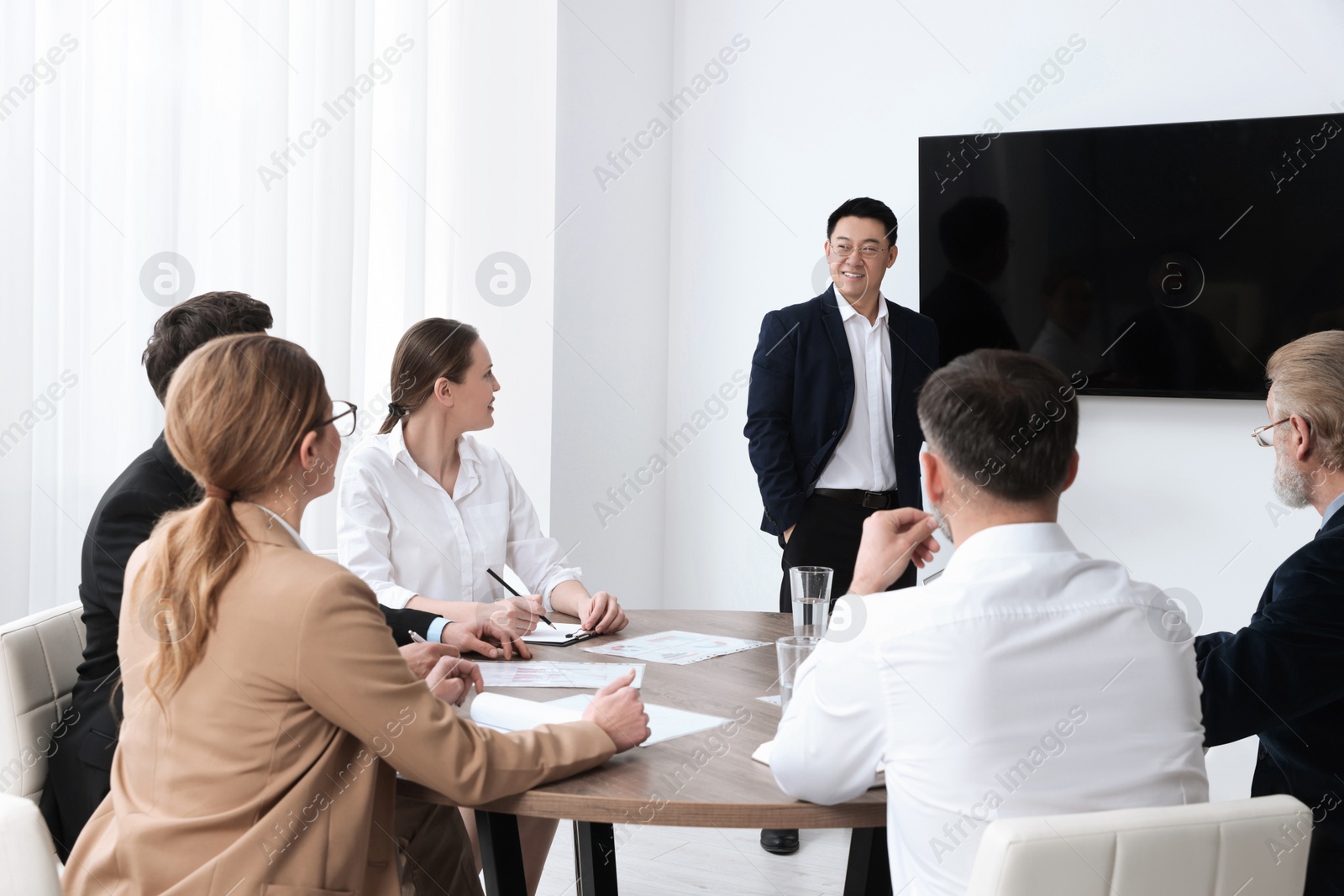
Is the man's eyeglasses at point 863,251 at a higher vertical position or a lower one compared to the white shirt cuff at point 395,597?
higher

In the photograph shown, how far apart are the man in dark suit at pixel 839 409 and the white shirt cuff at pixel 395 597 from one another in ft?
4.76

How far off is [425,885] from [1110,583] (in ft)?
4.41

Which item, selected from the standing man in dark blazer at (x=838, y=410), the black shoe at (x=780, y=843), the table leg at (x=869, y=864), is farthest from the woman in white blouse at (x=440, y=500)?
the black shoe at (x=780, y=843)

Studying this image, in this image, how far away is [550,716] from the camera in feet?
5.40

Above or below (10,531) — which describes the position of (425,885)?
below

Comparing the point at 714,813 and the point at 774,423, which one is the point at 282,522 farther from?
the point at 774,423

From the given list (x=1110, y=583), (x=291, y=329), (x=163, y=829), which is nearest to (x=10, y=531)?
(x=291, y=329)

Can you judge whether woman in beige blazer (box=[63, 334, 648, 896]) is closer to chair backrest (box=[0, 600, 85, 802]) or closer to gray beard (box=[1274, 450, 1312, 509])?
chair backrest (box=[0, 600, 85, 802])

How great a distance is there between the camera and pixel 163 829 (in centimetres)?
136

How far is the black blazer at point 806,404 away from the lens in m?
3.54

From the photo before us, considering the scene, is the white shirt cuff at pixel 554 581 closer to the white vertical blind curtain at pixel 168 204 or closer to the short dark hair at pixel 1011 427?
the white vertical blind curtain at pixel 168 204

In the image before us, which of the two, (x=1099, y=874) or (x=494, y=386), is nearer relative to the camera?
(x=1099, y=874)

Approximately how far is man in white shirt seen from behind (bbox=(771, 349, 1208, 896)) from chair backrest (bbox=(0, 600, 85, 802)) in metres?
1.26

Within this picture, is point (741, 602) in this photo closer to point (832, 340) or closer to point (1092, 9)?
point (832, 340)
